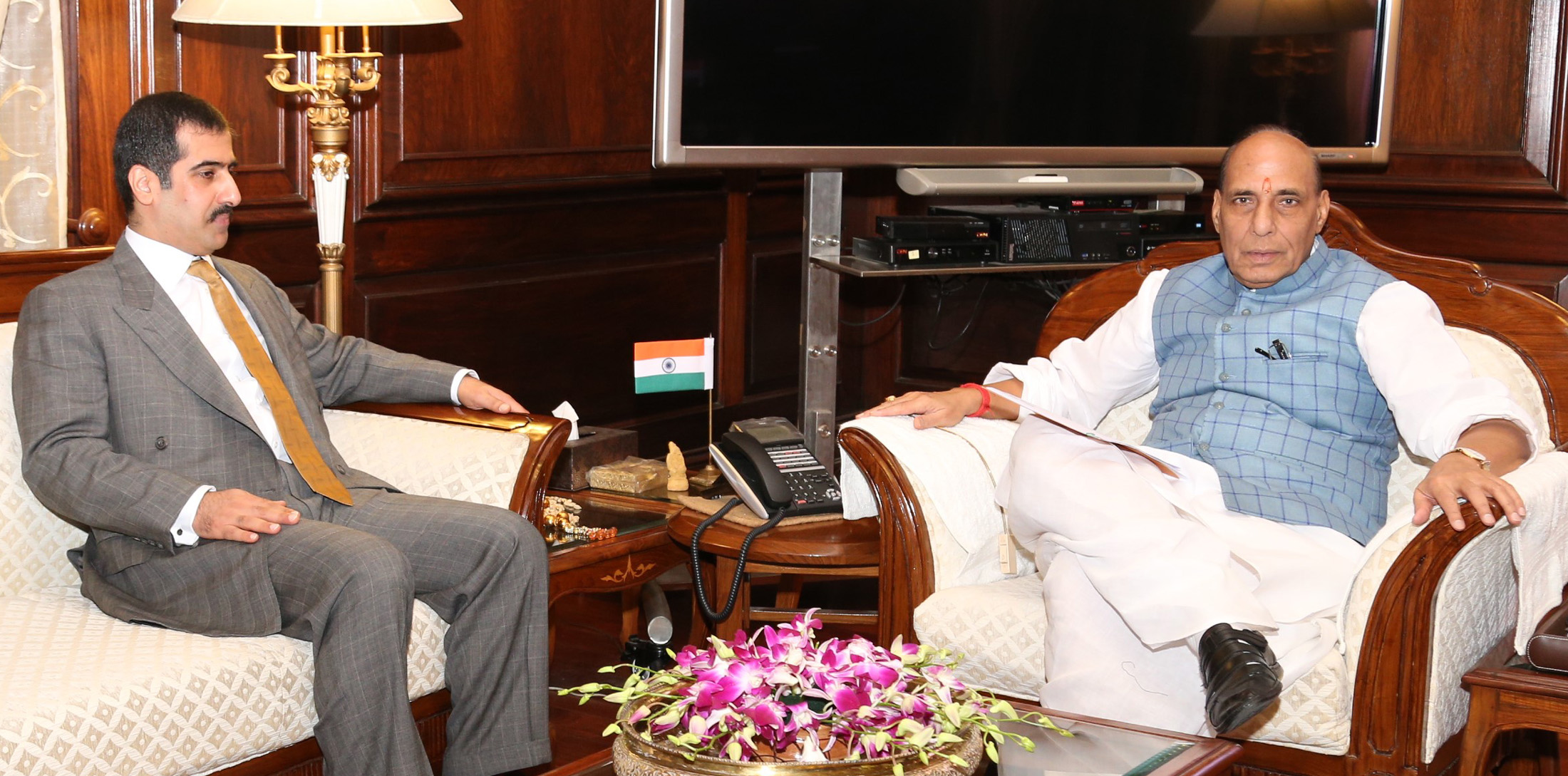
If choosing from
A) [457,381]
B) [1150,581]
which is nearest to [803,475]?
[457,381]

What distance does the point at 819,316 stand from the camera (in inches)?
143

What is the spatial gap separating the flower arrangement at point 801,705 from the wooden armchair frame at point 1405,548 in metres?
0.77

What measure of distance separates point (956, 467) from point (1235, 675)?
734 mm

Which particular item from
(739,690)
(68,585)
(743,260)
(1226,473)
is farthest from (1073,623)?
(743,260)

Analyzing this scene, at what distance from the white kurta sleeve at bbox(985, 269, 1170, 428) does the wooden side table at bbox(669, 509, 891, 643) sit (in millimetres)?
383

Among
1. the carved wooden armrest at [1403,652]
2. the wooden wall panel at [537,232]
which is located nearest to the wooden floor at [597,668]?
the carved wooden armrest at [1403,652]

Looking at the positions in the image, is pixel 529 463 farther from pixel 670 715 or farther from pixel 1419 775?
pixel 1419 775

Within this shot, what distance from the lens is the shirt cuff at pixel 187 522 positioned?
218 cm

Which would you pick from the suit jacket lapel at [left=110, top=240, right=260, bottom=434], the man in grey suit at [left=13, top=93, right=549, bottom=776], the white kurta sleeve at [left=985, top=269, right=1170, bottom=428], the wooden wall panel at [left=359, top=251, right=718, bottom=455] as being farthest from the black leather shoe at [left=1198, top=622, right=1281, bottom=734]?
the wooden wall panel at [left=359, top=251, right=718, bottom=455]

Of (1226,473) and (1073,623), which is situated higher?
(1226,473)

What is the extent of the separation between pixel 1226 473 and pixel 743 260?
8.62 feet

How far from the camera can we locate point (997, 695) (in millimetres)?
2381

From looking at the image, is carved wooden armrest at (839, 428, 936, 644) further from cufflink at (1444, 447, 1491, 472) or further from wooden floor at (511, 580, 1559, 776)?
cufflink at (1444, 447, 1491, 472)

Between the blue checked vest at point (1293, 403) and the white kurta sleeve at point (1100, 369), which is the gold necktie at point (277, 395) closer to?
the white kurta sleeve at point (1100, 369)
